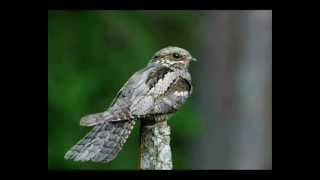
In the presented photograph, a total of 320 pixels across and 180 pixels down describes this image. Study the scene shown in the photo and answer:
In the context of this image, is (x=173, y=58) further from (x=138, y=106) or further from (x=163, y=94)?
(x=138, y=106)

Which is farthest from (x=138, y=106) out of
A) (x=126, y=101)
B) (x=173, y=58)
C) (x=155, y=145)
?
(x=173, y=58)

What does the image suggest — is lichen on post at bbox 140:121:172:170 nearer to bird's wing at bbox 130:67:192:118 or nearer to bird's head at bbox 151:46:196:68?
bird's wing at bbox 130:67:192:118

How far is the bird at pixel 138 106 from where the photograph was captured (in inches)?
211

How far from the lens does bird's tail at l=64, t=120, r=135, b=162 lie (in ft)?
17.6

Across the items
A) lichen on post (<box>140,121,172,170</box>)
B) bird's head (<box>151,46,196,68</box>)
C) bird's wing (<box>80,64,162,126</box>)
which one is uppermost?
bird's head (<box>151,46,196,68</box>)

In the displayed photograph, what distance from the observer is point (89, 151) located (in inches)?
213

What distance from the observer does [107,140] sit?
5359 millimetres

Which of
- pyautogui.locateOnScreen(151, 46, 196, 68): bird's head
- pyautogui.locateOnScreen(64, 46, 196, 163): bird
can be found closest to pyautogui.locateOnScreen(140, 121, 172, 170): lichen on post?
pyautogui.locateOnScreen(64, 46, 196, 163): bird

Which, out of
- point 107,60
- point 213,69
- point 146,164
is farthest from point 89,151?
point 107,60

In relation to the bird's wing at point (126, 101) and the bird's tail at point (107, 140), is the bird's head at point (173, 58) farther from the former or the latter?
the bird's tail at point (107, 140)

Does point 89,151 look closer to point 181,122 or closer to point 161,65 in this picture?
point 161,65

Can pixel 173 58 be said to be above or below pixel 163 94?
above

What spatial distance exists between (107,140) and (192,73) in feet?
5.05

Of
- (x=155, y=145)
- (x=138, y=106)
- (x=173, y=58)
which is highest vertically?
(x=173, y=58)
